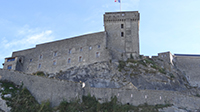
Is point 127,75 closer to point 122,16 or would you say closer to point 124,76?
point 124,76

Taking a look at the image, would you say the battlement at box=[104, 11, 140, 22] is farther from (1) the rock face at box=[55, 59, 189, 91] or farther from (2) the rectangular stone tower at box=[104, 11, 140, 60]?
(1) the rock face at box=[55, 59, 189, 91]

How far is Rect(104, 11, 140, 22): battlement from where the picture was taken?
5219 cm

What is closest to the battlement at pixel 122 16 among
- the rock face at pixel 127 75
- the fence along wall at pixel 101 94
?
the rock face at pixel 127 75

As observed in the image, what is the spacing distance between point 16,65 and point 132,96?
28.5m

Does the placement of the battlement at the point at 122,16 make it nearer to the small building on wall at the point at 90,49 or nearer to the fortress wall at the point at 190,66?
the small building on wall at the point at 90,49

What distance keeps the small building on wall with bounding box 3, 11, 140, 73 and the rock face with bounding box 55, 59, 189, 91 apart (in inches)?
66.8

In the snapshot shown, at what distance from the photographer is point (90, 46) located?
165ft

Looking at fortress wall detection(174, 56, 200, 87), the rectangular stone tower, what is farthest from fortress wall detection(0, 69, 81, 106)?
fortress wall detection(174, 56, 200, 87)

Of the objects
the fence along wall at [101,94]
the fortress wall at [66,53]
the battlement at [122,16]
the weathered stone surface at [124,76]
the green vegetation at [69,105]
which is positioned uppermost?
the battlement at [122,16]

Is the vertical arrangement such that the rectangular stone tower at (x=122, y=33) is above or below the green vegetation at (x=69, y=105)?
above

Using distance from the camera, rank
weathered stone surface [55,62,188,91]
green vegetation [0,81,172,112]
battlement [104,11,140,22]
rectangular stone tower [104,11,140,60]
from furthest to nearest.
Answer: battlement [104,11,140,22] → rectangular stone tower [104,11,140,60] → weathered stone surface [55,62,188,91] → green vegetation [0,81,172,112]

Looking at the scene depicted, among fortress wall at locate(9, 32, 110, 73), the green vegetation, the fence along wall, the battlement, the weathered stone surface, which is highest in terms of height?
the battlement

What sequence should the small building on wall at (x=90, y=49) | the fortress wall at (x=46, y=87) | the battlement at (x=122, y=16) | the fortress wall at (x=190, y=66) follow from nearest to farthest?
the fortress wall at (x=46, y=87)
the small building on wall at (x=90, y=49)
the battlement at (x=122, y=16)
the fortress wall at (x=190, y=66)

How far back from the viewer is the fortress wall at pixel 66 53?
49219mm
